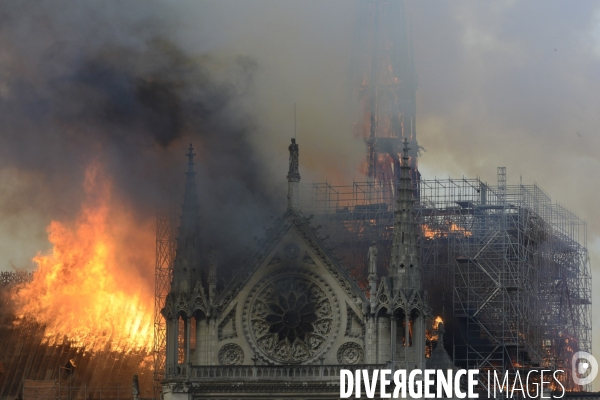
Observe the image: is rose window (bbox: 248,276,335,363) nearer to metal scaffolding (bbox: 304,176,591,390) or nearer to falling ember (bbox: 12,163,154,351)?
metal scaffolding (bbox: 304,176,591,390)

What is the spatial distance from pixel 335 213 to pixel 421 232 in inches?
196

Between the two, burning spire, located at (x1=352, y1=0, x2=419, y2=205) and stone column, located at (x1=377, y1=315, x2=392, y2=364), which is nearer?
stone column, located at (x1=377, y1=315, x2=392, y2=364)

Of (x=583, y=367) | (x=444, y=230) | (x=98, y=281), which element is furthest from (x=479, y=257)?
(x=98, y=281)

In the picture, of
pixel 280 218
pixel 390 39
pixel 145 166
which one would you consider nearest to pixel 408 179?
pixel 280 218

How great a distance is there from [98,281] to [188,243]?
2210 cm

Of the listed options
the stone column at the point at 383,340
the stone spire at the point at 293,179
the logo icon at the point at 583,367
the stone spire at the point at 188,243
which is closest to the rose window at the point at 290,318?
the stone column at the point at 383,340

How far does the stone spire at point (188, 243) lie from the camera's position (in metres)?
81.4

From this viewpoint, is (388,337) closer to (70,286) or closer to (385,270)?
(385,270)

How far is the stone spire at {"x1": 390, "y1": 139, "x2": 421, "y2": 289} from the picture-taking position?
78938 mm

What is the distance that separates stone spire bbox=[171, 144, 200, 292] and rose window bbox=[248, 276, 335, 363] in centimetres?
309

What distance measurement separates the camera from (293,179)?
3226 inches

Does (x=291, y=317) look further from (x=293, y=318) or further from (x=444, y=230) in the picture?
(x=444, y=230)

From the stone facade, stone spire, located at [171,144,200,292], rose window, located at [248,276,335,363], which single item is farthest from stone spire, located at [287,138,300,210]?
stone spire, located at [171,144,200,292]

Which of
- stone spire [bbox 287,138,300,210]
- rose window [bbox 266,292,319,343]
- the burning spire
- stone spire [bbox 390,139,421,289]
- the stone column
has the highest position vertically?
the burning spire
